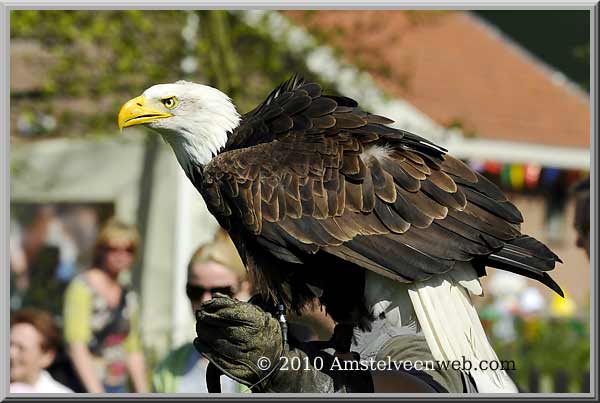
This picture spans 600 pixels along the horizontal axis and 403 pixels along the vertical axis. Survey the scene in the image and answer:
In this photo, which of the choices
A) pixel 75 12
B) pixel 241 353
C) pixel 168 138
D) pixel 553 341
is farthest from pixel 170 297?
pixel 241 353

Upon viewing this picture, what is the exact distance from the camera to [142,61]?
9.51 meters

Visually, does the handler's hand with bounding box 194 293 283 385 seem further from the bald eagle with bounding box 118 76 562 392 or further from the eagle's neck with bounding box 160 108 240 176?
the eagle's neck with bounding box 160 108 240 176

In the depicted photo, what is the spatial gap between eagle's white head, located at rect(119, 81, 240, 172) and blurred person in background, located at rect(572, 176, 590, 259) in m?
1.80

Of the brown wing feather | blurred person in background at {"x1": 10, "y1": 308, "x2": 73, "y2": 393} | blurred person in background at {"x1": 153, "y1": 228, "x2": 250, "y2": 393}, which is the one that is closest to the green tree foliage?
blurred person in background at {"x1": 10, "y1": 308, "x2": 73, "y2": 393}

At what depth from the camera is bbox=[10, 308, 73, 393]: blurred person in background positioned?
6.06 metres

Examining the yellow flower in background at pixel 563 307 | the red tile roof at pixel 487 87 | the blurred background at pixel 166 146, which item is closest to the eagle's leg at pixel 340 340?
the blurred background at pixel 166 146

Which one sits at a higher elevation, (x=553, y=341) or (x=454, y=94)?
(x=454, y=94)

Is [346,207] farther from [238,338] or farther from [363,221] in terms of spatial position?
[238,338]

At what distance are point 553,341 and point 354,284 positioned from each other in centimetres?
904

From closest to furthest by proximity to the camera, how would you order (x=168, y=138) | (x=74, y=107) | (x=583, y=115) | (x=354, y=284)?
(x=354, y=284)
(x=168, y=138)
(x=74, y=107)
(x=583, y=115)

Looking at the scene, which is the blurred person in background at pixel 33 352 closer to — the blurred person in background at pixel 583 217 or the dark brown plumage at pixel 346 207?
the dark brown plumage at pixel 346 207

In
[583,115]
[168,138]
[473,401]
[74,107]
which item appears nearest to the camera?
[473,401]

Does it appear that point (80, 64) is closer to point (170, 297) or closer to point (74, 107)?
point (74, 107)

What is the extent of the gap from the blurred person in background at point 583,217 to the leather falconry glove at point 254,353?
1637 mm
